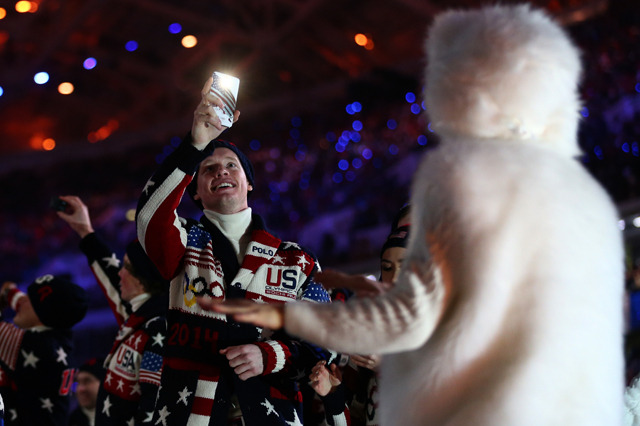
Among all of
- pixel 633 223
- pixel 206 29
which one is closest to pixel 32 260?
pixel 206 29

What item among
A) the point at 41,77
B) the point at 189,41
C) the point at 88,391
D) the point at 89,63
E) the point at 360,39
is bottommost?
the point at 88,391

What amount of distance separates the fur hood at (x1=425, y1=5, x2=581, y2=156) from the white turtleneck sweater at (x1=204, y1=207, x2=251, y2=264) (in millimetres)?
962

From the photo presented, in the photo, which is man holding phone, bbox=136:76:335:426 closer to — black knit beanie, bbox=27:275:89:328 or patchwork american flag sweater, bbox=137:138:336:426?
patchwork american flag sweater, bbox=137:138:336:426

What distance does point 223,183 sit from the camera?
1.97 meters

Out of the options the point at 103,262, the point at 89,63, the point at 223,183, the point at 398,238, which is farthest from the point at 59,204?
the point at 89,63

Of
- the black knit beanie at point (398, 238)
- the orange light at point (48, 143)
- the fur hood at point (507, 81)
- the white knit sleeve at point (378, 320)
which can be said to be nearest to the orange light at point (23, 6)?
the orange light at point (48, 143)

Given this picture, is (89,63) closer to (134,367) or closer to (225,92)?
(134,367)

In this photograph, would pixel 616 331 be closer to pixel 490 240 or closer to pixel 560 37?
pixel 490 240

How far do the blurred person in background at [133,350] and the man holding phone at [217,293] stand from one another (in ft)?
0.92

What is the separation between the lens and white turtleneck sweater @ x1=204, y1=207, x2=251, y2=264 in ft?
6.31

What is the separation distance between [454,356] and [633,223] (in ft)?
21.4

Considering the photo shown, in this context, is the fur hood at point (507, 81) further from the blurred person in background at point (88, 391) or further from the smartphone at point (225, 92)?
the blurred person in background at point (88, 391)

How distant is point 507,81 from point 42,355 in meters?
2.57

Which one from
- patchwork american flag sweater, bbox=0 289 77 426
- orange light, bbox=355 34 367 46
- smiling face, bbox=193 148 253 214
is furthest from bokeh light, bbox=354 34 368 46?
smiling face, bbox=193 148 253 214
